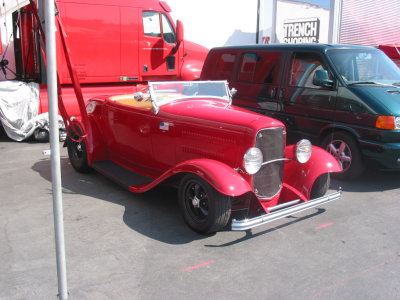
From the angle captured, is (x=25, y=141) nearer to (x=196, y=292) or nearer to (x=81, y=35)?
(x=81, y=35)

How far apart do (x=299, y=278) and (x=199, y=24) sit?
460 inches

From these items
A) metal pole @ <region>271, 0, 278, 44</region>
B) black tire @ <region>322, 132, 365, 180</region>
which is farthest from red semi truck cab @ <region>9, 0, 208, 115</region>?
metal pole @ <region>271, 0, 278, 44</region>

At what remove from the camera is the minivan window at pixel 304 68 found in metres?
6.07

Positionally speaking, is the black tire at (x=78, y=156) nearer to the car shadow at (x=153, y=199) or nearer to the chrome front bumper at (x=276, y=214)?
the car shadow at (x=153, y=199)

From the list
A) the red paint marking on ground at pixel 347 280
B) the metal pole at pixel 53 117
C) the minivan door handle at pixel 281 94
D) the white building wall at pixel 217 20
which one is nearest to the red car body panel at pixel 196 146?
the red paint marking on ground at pixel 347 280

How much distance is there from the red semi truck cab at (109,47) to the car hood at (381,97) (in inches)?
206

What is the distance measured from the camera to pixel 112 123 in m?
5.46

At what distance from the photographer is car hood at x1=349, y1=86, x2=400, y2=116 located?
17.3ft

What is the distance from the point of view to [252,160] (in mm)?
3742

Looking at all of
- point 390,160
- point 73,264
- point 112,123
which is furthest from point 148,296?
point 390,160

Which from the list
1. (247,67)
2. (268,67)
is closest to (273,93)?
(268,67)

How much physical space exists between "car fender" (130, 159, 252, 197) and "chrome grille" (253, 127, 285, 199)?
0.36 metres

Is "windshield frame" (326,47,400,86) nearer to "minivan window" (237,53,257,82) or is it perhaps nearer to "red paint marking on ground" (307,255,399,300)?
"minivan window" (237,53,257,82)

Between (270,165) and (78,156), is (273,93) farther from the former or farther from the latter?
(78,156)
